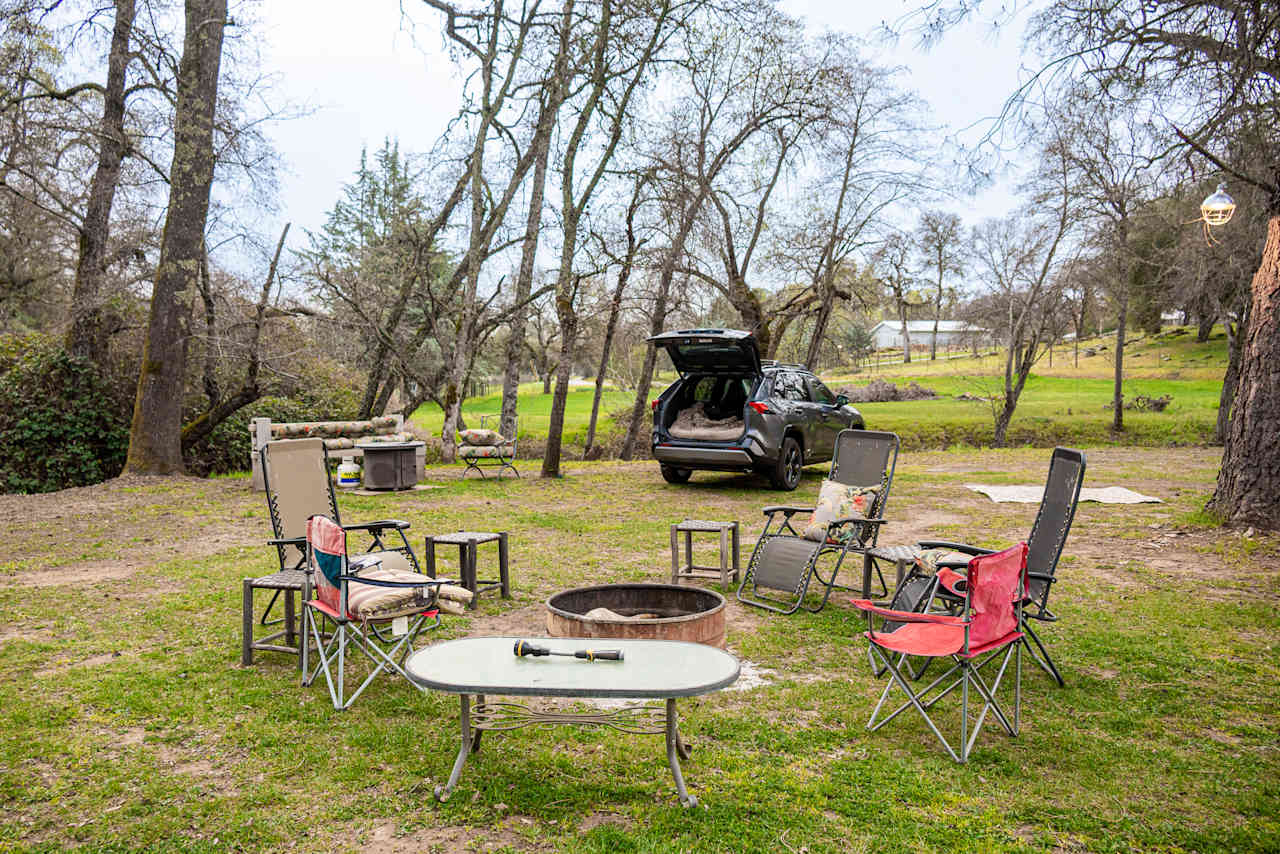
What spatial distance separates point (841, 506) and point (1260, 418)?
4419 millimetres

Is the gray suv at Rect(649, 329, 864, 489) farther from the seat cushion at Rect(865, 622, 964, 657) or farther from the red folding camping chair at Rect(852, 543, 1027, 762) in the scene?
the red folding camping chair at Rect(852, 543, 1027, 762)

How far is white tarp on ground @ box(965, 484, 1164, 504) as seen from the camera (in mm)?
10094

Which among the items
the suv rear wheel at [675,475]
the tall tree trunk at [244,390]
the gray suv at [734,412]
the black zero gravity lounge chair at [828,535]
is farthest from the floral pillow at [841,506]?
the tall tree trunk at [244,390]

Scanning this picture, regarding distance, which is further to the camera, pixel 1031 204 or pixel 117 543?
pixel 1031 204

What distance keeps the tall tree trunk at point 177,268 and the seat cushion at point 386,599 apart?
964 cm

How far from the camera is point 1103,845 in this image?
8.89 feet

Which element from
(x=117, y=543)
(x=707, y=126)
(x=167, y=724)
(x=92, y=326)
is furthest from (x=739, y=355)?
(x=92, y=326)

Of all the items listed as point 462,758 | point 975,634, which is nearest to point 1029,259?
point 975,634

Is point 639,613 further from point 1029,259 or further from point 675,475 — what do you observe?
point 1029,259

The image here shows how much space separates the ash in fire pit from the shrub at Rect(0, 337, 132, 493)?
1194cm

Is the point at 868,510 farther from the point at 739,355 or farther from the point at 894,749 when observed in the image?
the point at 739,355

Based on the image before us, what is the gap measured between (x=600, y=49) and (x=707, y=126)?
14.6 ft

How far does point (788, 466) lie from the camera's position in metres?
11.0

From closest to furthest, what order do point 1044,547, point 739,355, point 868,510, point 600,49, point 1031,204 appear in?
point 1044,547 → point 868,510 → point 739,355 → point 600,49 → point 1031,204
